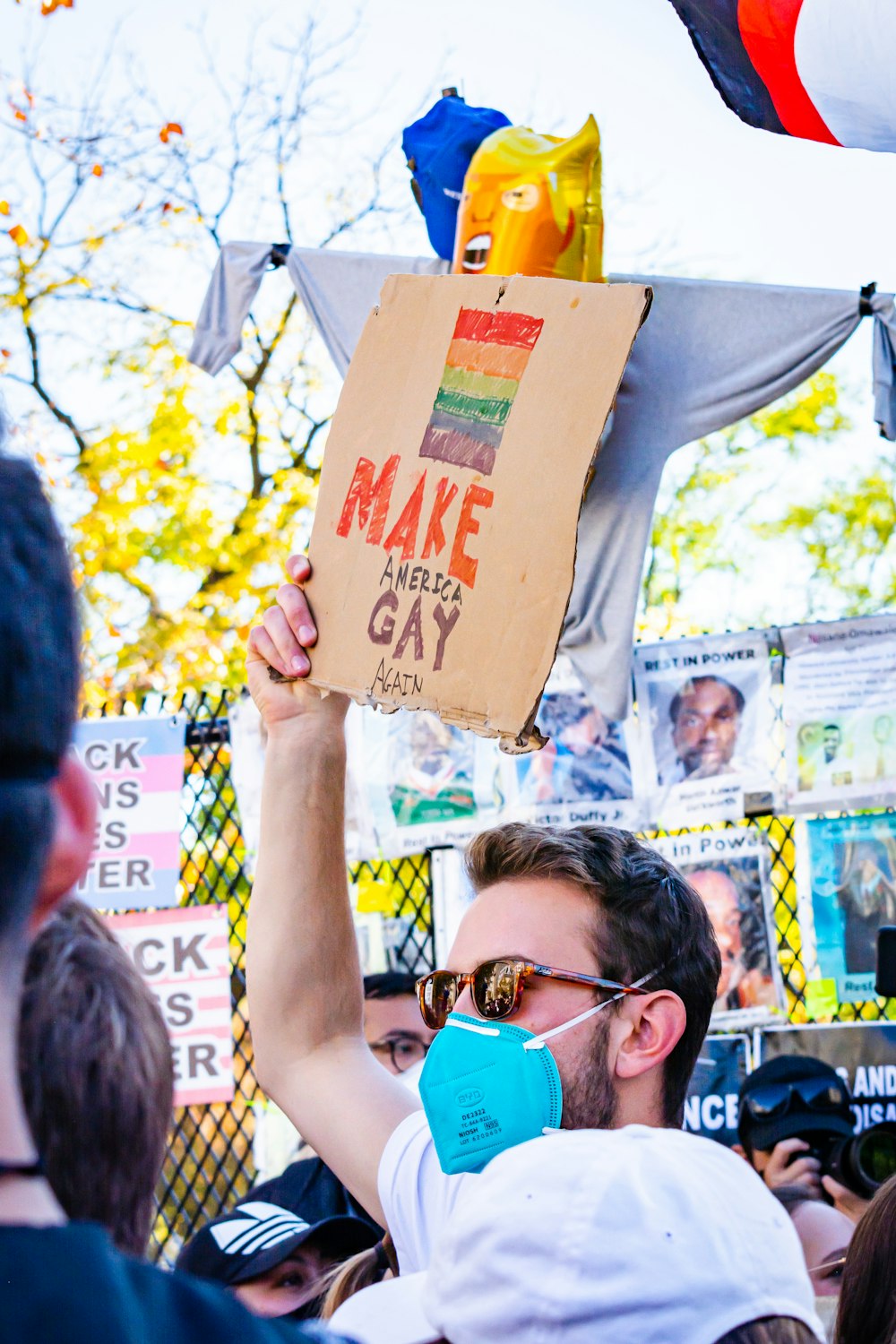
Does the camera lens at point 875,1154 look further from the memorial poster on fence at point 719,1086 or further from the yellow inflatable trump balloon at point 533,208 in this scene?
the yellow inflatable trump balloon at point 533,208

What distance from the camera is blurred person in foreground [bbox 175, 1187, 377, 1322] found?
269 centimetres

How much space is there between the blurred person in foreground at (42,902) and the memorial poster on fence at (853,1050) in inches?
157

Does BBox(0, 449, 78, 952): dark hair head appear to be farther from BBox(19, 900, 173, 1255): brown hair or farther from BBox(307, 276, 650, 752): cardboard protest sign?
BBox(307, 276, 650, 752): cardboard protest sign

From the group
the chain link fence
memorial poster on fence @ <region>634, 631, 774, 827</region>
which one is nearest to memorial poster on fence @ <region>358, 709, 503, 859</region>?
the chain link fence

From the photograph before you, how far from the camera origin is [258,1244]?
9.00 ft

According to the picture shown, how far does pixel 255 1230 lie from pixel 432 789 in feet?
6.94

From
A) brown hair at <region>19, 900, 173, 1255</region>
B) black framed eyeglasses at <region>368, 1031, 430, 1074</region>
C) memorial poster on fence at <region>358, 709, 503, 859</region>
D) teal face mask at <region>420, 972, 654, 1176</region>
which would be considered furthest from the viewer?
memorial poster on fence at <region>358, 709, 503, 859</region>

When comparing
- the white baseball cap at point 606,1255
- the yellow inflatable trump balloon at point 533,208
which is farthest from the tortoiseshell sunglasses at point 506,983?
the yellow inflatable trump balloon at point 533,208

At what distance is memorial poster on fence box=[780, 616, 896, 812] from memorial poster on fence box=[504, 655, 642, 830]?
1.81 ft

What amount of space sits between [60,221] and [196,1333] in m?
12.1

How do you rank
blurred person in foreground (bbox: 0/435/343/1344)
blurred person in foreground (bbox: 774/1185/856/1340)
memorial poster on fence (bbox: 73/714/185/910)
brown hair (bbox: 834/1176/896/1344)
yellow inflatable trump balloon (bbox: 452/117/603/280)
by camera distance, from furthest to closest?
memorial poster on fence (bbox: 73/714/185/910), yellow inflatable trump balloon (bbox: 452/117/603/280), blurred person in foreground (bbox: 774/1185/856/1340), brown hair (bbox: 834/1176/896/1344), blurred person in foreground (bbox: 0/435/343/1344)

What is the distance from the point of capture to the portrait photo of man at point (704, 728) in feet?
15.2

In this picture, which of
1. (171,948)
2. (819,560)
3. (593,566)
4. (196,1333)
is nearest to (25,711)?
(196,1333)

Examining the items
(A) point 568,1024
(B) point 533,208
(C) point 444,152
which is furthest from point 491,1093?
(C) point 444,152
